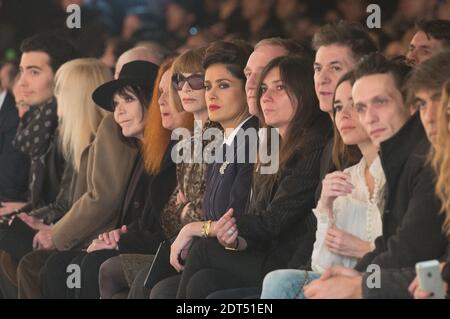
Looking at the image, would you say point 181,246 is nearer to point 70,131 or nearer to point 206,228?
point 206,228

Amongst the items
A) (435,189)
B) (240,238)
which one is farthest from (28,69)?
(435,189)

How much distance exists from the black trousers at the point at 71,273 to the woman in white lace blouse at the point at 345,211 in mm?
1289

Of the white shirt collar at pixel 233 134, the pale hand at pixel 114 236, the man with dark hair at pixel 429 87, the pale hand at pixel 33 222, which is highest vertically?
the man with dark hair at pixel 429 87

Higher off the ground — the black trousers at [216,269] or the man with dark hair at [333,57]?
the man with dark hair at [333,57]

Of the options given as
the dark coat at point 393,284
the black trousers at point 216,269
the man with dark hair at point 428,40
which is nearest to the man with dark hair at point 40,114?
the black trousers at point 216,269

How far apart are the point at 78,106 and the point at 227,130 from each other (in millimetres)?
1180

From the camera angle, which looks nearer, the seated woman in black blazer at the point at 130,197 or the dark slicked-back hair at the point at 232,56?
the dark slicked-back hair at the point at 232,56

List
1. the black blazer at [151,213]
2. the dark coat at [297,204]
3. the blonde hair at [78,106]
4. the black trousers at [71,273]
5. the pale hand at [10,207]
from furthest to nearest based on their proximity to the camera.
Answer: the pale hand at [10,207] < the blonde hair at [78,106] < the black trousers at [71,273] < the black blazer at [151,213] < the dark coat at [297,204]

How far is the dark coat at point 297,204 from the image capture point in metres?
5.01

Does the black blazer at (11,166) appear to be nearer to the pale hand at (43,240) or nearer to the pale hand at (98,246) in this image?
the pale hand at (43,240)

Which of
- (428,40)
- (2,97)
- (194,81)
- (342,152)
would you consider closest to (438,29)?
(428,40)

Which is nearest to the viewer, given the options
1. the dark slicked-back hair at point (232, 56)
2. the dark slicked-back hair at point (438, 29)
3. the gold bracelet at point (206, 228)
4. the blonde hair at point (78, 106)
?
the dark slicked-back hair at point (438, 29)

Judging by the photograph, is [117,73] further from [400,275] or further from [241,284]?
[400,275]
